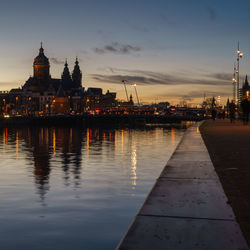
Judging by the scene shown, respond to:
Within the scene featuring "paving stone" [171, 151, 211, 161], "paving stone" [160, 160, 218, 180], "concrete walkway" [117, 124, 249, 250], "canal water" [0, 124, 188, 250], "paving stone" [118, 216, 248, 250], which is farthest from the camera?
"paving stone" [171, 151, 211, 161]

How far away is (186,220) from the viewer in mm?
8000

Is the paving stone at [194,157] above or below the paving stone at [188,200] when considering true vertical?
above

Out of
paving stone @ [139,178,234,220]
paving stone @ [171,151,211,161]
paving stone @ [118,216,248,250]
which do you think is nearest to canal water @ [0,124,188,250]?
paving stone @ [139,178,234,220]

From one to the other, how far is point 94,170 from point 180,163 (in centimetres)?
939

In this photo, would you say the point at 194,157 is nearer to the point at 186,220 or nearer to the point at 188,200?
the point at 188,200

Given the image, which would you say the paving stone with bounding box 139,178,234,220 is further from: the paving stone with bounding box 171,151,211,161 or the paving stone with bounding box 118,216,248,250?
the paving stone with bounding box 171,151,211,161

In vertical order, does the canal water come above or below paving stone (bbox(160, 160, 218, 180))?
below

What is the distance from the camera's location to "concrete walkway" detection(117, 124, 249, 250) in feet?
21.9

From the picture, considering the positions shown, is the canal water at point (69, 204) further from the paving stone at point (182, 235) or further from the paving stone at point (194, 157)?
the paving stone at point (182, 235)

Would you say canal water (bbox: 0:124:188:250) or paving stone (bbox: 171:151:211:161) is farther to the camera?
paving stone (bbox: 171:151:211:161)

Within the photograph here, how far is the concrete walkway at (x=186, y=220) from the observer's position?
6.68 meters

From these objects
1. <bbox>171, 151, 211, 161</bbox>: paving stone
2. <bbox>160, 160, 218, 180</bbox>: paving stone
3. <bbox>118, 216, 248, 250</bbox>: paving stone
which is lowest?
<bbox>118, 216, 248, 250</bbox>: paving stone

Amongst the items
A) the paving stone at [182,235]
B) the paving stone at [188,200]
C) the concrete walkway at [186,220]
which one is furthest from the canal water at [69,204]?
the paving stone at [182,235]

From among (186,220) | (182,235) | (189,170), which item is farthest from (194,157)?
(182,235)
